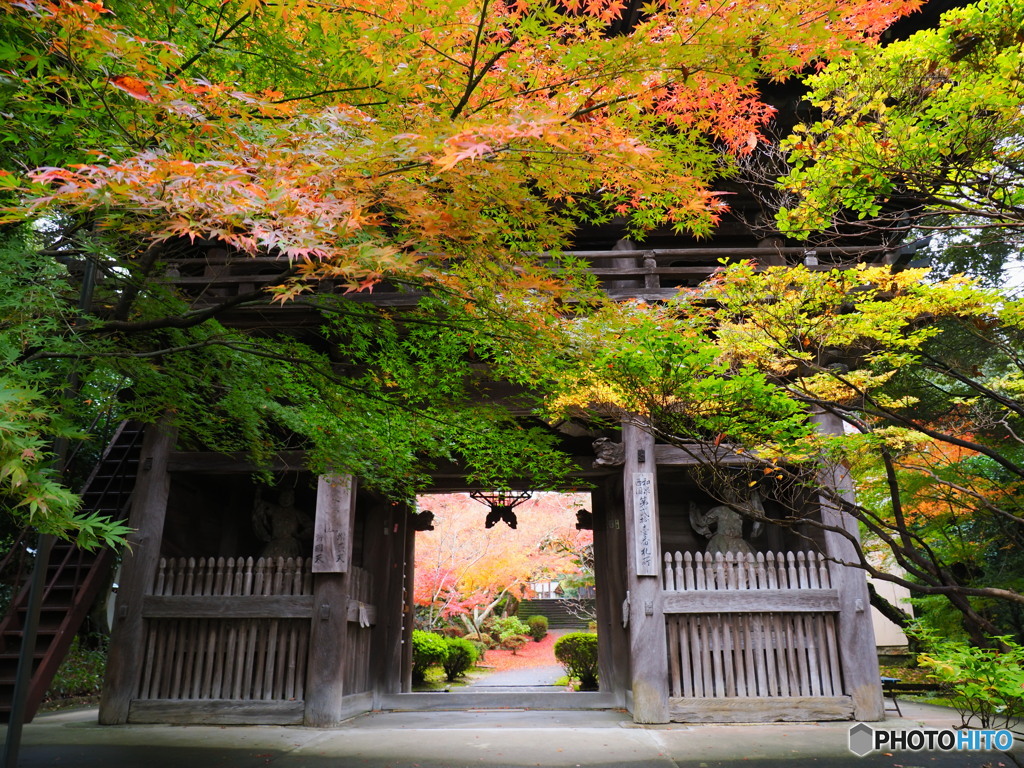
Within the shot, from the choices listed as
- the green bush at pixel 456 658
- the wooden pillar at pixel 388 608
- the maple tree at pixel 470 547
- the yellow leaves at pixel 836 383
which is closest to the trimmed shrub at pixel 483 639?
the maple tree at pixel 470 547

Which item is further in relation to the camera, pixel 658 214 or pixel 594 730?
pixel 594 730

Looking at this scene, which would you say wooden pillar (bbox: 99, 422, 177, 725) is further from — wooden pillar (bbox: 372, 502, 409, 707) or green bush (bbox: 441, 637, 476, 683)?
green bush (bbox: 441, 637, 476, 683)

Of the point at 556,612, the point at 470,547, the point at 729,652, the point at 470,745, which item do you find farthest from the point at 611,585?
the point at 556,612

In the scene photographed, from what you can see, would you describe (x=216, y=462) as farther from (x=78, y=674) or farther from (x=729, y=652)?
(x=729, y=652)

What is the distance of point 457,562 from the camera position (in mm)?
17953

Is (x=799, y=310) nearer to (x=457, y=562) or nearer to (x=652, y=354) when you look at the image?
(x=652, y=354)

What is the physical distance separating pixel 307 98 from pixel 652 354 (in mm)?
2645

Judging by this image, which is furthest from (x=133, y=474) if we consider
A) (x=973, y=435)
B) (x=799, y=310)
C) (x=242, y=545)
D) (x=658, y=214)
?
(x=973, y=435)

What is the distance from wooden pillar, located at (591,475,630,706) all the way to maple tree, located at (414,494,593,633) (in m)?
7.34

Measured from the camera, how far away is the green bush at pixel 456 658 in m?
14.8

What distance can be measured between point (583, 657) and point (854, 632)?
5925 mm

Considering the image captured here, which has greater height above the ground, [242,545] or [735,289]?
[735,289]

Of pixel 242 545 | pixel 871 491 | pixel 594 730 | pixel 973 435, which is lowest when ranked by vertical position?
pixel 594 730

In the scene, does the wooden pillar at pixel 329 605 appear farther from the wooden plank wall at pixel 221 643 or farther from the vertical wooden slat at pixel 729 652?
the vertical wooden slat at pixel 729 652
